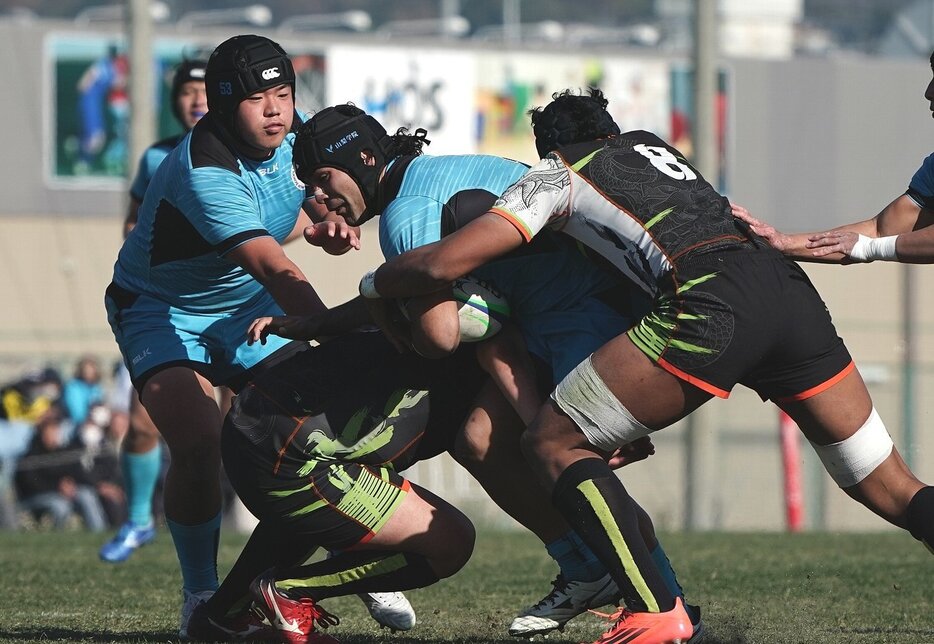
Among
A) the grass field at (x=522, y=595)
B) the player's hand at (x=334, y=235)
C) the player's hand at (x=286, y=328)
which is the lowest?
the grass field at (x=522, y=595)

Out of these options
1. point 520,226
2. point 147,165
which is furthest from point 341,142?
point 147,165

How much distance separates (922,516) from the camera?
470 centimetres

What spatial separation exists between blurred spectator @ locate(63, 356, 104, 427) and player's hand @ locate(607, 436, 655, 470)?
33.2ft

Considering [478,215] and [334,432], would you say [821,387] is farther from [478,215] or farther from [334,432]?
[334,432]

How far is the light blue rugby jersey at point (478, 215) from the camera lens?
15.2ft

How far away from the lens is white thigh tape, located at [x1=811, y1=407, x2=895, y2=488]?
15.6 ft

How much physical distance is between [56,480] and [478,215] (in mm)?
10233

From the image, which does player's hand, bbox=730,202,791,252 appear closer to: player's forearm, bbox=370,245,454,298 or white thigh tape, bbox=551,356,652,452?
white thigh tape, bbox=551,356,652,452

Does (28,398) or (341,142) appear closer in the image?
(341,142)

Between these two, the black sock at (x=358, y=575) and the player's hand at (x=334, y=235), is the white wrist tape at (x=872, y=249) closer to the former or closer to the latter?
the player's hand at (x=334, y=235)

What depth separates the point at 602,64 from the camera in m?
23.6

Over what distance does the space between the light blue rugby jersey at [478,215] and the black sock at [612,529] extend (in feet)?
1.96

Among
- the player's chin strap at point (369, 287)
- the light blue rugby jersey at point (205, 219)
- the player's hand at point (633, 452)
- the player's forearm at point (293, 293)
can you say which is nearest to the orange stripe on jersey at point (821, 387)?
the player's hand at point (633, 452)

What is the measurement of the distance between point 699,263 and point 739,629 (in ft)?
5.43
